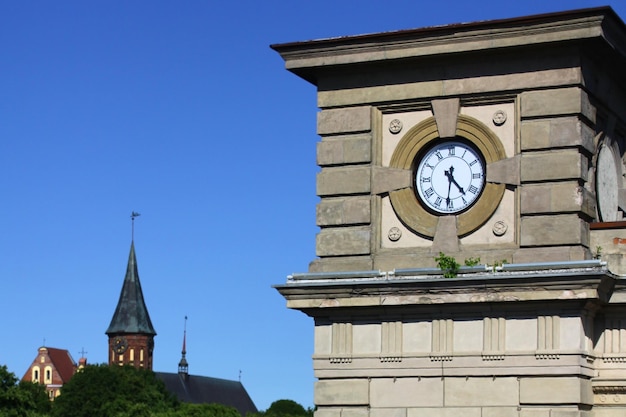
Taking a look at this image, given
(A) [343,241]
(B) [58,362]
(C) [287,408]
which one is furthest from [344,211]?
(B) [58,362]

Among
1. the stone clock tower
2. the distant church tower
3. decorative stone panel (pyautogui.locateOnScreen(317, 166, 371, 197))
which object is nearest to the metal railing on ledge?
the stone clock tower

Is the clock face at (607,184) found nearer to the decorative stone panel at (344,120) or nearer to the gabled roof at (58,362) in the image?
the decorative stone panel at (344,120)

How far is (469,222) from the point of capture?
19.8 m

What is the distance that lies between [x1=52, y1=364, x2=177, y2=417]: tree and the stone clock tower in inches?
3110

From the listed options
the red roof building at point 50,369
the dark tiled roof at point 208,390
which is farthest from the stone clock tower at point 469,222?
the red roof building at point 50,369

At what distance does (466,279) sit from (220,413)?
95230 millimetres

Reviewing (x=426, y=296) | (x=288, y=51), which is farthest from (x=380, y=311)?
(x=288, y=51)

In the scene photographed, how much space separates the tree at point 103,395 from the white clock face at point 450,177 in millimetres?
79318

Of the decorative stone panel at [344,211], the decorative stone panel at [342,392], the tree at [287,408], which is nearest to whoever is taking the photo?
the decorative stone panel at [342,392]

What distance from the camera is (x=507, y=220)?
1953 centimetres

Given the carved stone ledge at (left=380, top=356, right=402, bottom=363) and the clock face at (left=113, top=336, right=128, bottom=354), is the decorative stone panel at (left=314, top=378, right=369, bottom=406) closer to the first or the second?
the carved stone ledge at (left=380, top=356, right=402, bottom=363)

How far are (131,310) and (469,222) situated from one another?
16084 cm

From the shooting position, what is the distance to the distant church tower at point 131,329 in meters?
177

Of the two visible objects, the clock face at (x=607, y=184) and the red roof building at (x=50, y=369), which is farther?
the red roof building at (x=50, y=369)
